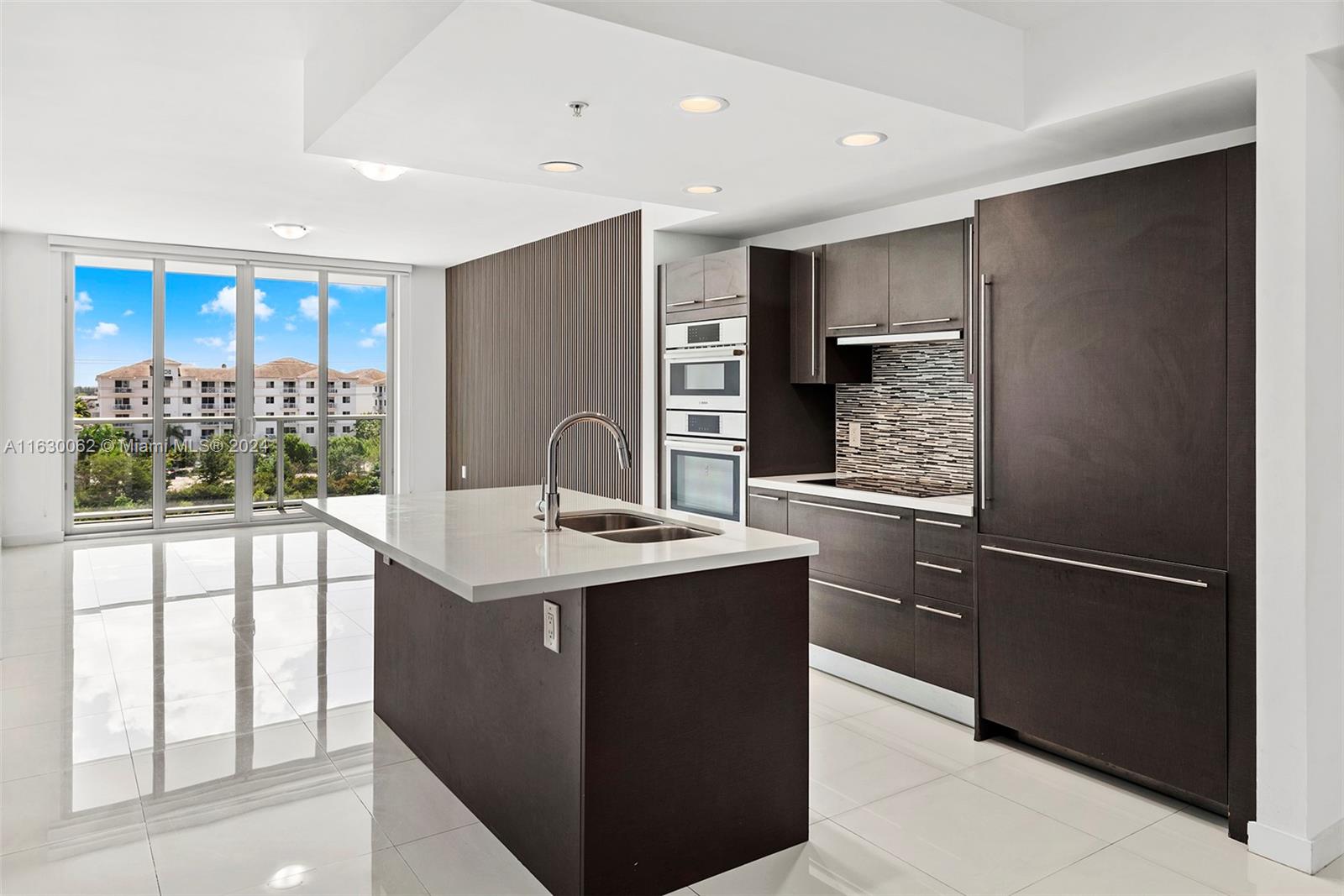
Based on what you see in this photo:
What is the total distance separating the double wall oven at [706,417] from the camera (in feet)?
14.9

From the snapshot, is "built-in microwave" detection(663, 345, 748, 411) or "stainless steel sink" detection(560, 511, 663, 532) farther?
"built-in microwave" detection(663, 345, 748, 411)

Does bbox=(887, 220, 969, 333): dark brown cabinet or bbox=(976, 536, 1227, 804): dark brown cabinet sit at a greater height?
bbox=(887, 220, 969, 333): dark brown cabinet

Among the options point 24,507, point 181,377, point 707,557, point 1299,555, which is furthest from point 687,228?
point 24,507

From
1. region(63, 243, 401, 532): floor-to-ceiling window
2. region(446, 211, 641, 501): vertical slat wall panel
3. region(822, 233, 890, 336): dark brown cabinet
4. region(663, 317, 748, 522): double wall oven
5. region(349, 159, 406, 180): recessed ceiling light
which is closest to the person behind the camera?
region(822, 233, 890, 336): dark brown cabinet

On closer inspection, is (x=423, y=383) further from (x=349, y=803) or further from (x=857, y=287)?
(x=349, y=803)

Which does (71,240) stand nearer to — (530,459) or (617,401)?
(530,459)

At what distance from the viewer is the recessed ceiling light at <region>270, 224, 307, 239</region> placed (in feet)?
21.8

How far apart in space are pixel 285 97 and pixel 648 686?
118 inches

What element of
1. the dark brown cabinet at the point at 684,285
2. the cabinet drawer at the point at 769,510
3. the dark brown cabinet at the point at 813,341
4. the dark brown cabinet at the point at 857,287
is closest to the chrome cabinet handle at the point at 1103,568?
the cabinet drawer at the point at 769,510

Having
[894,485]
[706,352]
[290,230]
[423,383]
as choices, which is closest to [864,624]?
[894,485]

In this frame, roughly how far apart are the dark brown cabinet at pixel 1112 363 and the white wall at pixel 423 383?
6.81 meters

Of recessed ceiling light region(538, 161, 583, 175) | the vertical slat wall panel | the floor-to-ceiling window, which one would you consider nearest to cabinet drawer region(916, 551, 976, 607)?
recessed ceiling light region(538, 161, 583, 175)

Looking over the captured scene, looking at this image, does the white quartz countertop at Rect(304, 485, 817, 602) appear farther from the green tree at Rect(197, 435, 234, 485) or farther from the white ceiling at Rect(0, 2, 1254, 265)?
the green tree at Rect(197, 435, 234, 485)

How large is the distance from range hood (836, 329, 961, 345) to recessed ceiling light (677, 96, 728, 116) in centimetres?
147
